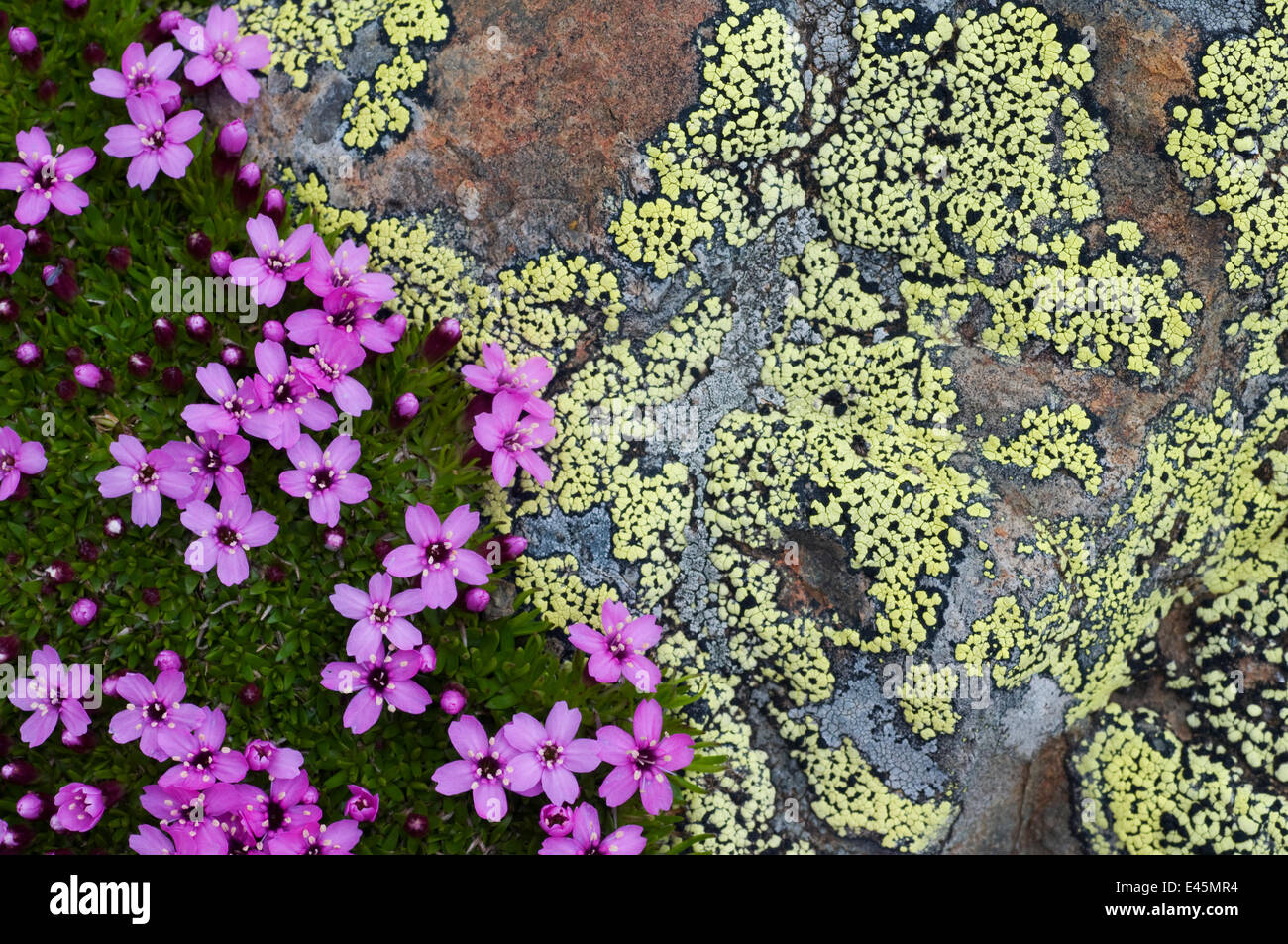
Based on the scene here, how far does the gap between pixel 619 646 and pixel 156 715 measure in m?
1.54

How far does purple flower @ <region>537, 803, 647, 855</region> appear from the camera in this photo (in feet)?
11.2

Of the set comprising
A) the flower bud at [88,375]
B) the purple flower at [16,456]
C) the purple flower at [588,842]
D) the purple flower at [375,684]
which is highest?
the flower bud at [88,375]

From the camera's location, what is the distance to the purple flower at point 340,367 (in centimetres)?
353

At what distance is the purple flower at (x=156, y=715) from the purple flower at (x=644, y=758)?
4.46 feet

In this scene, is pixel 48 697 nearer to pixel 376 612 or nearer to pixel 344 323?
pixel 376 612

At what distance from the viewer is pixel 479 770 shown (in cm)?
347

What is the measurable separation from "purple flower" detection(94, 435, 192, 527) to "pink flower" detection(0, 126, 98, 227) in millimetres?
910

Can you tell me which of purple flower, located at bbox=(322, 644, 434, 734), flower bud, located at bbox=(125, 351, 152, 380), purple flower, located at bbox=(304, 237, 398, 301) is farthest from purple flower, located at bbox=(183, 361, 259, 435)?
purple flower, located at bbox=(322, 644, 434, 734)

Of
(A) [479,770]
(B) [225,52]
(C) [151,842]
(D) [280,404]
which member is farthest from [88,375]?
(A) [479,770]

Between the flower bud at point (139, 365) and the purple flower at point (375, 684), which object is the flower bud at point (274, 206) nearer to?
the flower bud at point (139, 365)

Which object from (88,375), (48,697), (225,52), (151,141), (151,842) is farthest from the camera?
(225,52)

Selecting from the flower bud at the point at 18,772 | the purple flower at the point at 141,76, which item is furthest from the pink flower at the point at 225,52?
the flower bud at the point at 18,772

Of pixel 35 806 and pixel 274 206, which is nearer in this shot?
pixel 35 806

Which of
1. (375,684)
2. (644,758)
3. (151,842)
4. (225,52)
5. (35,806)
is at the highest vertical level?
(225,52)
